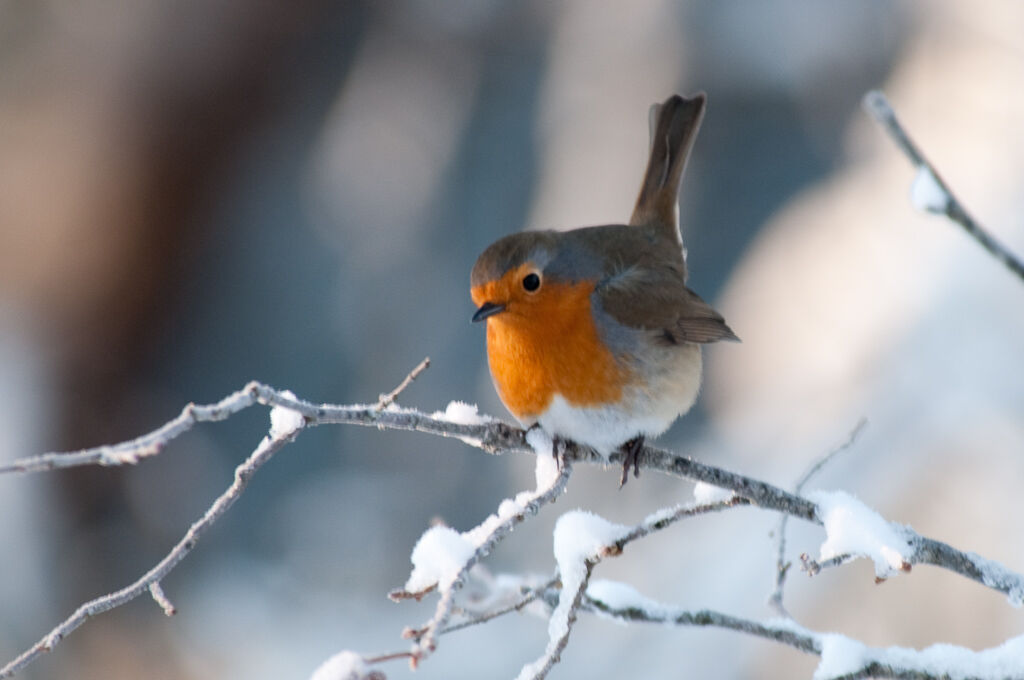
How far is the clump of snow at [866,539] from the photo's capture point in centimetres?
115

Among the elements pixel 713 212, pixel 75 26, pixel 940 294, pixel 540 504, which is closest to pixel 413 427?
pixel 540 504

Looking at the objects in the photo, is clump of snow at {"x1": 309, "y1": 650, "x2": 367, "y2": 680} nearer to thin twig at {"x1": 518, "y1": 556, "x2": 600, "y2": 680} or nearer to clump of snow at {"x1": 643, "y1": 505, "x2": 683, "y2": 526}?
thin twig at {"x1": 518, "y1": 556, "x2": 600, "y2": 680}

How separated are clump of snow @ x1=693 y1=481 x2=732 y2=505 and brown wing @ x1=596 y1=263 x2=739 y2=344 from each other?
0.81 metres

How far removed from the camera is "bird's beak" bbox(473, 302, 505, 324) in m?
2.05

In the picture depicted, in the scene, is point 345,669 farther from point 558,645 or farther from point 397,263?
point 397,263

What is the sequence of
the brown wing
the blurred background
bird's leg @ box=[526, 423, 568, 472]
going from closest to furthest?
bird's leg @ box=[526, 423, 568, 472], the brown wing, the blurred background

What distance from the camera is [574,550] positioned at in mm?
1376

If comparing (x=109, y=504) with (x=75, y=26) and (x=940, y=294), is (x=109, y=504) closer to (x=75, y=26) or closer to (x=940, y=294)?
(x=75, y=26)

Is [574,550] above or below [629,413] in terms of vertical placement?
below

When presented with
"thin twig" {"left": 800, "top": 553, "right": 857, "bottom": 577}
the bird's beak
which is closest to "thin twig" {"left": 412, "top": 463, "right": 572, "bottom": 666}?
"thin twig" {"left": 800, "top": 553, "right": 857, "bottom": 577}

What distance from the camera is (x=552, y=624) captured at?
1.32m

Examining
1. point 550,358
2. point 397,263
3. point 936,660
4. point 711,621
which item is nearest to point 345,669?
point 711,621

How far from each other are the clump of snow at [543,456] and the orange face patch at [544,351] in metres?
0.07

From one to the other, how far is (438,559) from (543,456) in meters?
0.68
